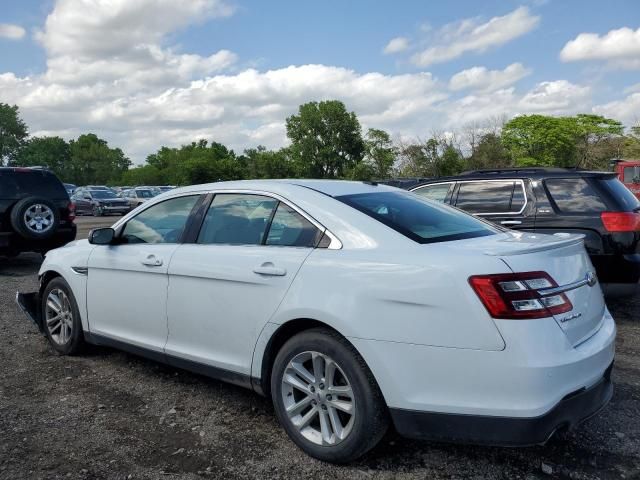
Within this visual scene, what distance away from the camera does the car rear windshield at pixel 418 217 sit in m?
3.23

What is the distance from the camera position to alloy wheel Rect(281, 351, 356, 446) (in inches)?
119

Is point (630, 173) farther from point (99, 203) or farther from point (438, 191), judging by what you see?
point (99, 203)

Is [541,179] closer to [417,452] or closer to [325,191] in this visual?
[325,191]

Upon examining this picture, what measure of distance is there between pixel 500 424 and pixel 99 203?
30600 mm

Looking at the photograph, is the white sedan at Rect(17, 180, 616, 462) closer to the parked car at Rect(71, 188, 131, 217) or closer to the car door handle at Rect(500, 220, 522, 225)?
the car door handle at Rect(500, 220, 522, 225)

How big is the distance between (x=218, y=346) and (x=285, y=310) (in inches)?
26.8

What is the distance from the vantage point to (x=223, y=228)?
12.7 feet

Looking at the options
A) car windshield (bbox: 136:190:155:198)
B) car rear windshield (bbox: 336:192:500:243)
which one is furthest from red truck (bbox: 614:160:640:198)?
car windshield (bbox: 136:190:155:198)

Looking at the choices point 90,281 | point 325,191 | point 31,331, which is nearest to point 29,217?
point 31,331

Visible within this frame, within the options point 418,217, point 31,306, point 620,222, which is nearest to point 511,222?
point 620,222

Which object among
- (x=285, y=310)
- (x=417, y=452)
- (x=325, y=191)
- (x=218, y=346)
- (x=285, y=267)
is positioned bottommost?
(x=417, y=452)

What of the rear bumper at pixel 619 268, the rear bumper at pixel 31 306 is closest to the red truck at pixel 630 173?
the rear bumper at pixel 619 268

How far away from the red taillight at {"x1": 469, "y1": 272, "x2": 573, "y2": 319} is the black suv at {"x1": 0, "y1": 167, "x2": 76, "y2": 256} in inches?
340

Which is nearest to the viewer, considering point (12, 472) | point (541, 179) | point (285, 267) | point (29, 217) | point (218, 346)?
point (12, 472)
